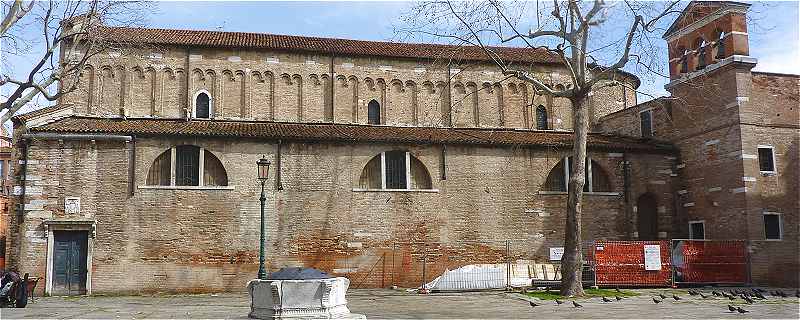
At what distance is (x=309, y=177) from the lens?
2172cm

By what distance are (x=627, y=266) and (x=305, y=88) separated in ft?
41.7

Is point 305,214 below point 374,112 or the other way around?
below

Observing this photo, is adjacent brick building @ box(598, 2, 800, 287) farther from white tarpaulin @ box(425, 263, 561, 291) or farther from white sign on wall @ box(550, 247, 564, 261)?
white tarpaulin @ box(425, 263, 561, 291)

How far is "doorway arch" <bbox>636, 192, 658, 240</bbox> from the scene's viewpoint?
2456 centimetres

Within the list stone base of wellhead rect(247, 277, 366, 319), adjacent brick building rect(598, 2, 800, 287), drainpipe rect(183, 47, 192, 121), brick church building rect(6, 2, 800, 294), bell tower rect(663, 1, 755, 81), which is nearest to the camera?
stone base of wellhead rect(247, 277, 366, 319)

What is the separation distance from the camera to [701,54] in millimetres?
23516

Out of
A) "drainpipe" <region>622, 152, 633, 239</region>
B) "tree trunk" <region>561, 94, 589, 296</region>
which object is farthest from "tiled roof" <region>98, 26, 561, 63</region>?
"tree trunk" <region>561, 94, 589, 296</region>

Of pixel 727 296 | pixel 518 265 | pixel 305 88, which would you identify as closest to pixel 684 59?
pixel 518 265

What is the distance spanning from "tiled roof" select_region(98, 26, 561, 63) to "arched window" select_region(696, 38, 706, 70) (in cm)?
570

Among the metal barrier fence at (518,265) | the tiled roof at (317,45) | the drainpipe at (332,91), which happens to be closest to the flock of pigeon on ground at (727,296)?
the metal barrier fence at (518,265)

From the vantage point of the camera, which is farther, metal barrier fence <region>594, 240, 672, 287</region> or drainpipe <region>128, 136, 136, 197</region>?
drainpipe <region>128, 136, 136, 197</region>

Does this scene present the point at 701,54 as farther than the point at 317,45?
No

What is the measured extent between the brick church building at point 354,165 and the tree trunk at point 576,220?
16.2ft

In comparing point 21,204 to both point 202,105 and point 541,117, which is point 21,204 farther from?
point 541,117
